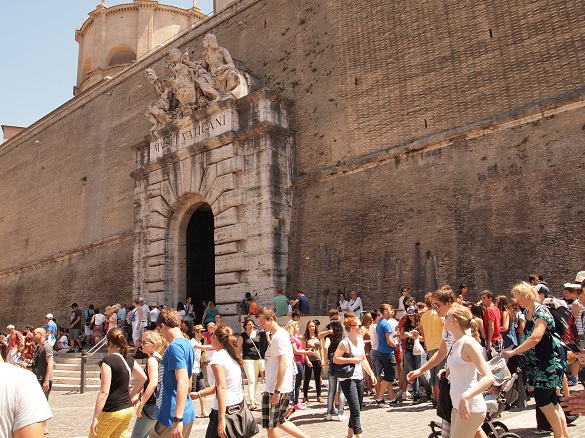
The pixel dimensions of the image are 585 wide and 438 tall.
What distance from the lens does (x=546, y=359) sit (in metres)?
4.89

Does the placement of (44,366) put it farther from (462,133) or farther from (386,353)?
(462,133)

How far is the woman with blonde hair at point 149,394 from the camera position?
4.43 m

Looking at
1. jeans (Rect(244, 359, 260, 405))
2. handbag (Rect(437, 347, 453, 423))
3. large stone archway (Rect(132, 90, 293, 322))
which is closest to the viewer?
handbag (Rect(437, 347, 453, 423))

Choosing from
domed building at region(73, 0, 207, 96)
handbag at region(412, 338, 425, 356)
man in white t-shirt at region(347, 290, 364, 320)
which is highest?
domed building at region(73, 0, 207, 96)

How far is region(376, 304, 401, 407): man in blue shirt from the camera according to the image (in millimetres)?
7707

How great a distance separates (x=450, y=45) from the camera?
11898 millimetres

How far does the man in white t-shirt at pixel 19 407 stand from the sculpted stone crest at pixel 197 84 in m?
12.8

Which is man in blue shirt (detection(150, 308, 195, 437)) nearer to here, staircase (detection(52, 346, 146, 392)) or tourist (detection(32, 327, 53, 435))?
tourist (detection(32, 327, 53, 435))

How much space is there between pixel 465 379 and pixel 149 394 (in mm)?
2434

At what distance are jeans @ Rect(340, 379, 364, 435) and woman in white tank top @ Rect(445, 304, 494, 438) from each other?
1.69 metres

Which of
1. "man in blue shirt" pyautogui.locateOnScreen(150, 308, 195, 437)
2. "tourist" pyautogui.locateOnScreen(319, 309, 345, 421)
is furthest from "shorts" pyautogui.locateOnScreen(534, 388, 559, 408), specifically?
"man in blue shirt" pyautogui.locateOnScreen(150, 308, 195, 437)

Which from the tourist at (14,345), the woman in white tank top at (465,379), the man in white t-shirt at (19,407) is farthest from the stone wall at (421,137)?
the man in white t-shirt at (19,407)

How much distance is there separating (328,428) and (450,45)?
8695 mm

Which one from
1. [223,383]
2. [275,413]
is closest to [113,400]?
[223,383]
